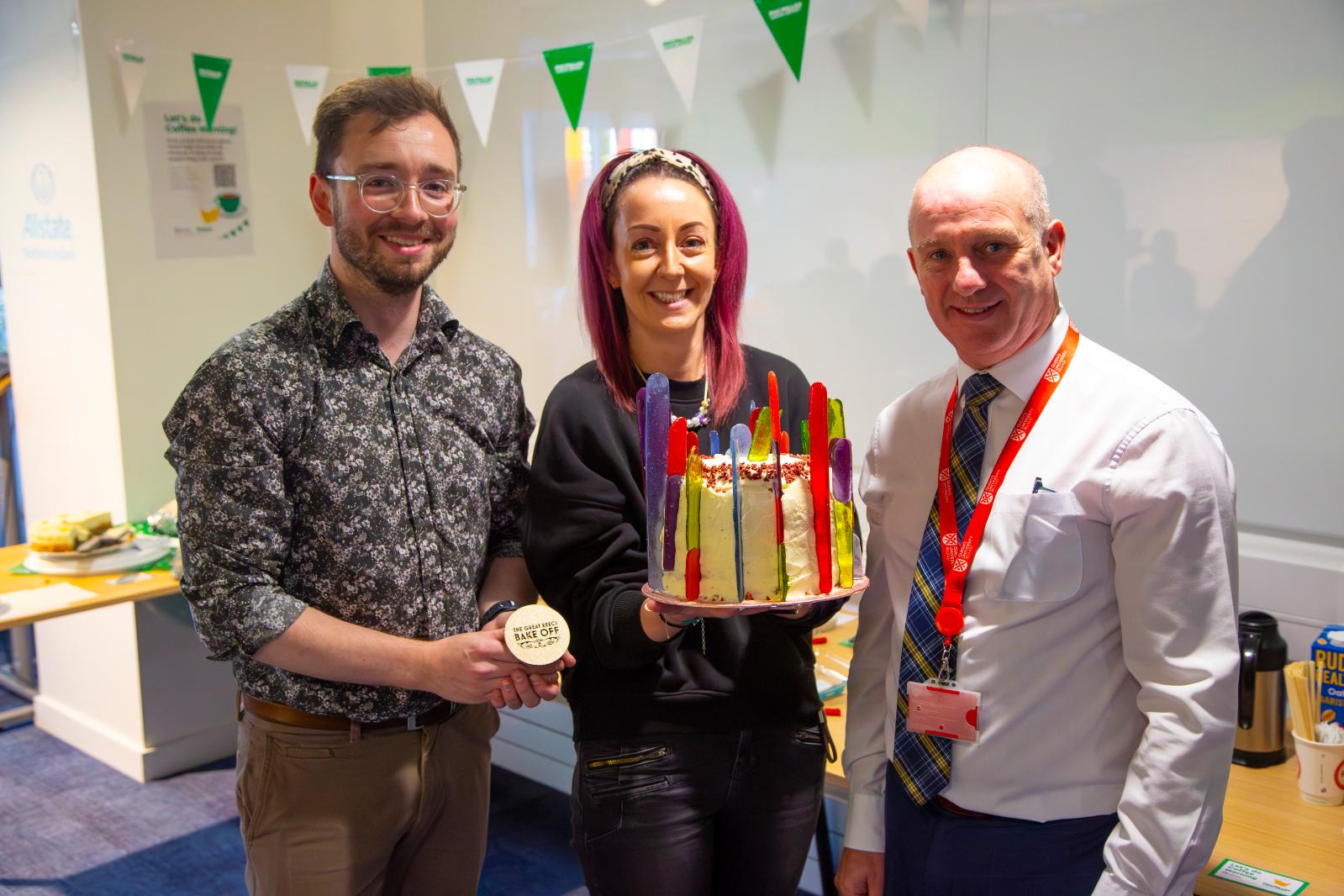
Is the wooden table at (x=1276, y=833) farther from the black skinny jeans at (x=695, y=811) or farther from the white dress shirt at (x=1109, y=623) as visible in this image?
the white dress shirt at (x=1109, y=623)

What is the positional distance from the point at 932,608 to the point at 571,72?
2797 mm

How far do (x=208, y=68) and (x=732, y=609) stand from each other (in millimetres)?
3558

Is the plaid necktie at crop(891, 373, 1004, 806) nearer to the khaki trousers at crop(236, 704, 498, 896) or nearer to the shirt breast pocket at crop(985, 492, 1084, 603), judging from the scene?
the shirt breast pocket at crop(985, 492, 1084, 603)

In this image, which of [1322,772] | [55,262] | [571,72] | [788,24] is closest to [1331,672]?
[1322,772]

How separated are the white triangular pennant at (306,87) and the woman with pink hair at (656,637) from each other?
279cm

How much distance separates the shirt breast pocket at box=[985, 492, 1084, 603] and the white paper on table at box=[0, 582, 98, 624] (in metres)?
2.63

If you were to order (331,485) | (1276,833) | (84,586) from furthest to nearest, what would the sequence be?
(84,586) → (1276,833) → (331,485)

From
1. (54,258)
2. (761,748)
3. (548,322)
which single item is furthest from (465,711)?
(54,258)

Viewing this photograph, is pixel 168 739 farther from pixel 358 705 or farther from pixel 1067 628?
pixel 1067 628

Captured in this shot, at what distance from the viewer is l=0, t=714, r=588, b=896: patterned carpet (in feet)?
11.7

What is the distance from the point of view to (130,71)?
401cm

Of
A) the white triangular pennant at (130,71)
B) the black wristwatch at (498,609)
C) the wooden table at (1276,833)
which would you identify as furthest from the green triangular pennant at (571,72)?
the wooden table at (1276,833)

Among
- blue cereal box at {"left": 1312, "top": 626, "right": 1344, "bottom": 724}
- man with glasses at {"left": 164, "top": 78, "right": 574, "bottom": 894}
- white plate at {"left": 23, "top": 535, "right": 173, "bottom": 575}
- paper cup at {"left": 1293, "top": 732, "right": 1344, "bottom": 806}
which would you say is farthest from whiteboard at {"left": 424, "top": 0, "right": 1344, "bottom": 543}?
white plate at {"left": 23, "top": 535, "right": 173, "bottom": 575}

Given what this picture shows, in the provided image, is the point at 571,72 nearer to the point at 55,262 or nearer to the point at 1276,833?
the point at 55,262
